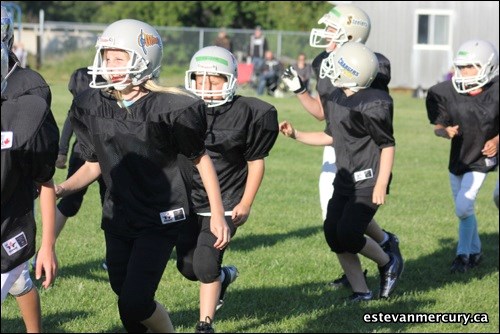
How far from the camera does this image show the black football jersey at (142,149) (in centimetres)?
482

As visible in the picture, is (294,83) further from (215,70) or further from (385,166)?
(215,70)

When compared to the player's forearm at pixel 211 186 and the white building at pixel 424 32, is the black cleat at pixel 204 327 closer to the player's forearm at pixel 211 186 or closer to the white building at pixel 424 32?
the player's forearm at pixel 211 186

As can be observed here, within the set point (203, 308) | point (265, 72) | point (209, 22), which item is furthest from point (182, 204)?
point (209, 22)

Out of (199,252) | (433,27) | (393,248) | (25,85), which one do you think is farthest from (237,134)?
(433,27)

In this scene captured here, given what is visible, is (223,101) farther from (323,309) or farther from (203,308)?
(323,309)

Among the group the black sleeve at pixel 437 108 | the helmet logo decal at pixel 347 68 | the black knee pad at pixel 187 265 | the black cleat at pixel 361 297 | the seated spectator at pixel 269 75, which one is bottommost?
the seated spectator at pixel 269 75

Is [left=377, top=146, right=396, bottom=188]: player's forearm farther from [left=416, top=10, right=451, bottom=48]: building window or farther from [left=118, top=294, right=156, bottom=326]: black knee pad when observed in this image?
[left=416, top=10, right=451, bottom=48]: building window

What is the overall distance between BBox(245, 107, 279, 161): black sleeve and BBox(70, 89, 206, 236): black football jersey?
3.24 ft

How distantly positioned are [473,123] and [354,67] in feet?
5.74

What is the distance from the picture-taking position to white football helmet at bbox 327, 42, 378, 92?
6758 millimetres

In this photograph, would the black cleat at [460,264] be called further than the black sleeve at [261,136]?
Yes

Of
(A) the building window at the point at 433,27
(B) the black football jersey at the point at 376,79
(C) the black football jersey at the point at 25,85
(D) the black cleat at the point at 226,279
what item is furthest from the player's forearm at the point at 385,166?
(A) the building window at the point at 433,27

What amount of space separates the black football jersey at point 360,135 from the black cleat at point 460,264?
5.39 feet

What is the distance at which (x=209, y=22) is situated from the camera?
4481 cm
